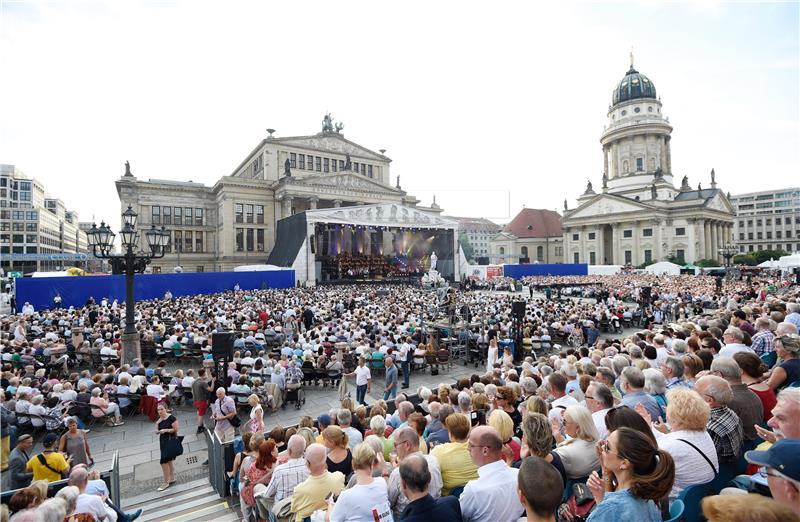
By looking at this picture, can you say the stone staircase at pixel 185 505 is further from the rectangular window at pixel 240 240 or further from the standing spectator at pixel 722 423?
the rectangular window at pixel 240 240

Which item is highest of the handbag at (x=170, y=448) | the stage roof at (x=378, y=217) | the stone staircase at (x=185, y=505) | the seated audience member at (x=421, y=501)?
the stage roof at (x=378, y=217)

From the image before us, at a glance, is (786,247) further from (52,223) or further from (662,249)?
(52,223)

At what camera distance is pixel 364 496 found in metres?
3.02

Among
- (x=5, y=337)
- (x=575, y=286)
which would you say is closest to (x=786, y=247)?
(x=575, y=286)

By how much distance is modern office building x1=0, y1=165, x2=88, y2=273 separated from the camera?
254 ft

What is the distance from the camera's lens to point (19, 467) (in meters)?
5.21

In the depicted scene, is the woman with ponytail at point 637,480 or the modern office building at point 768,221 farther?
the modern office building at point 768,221

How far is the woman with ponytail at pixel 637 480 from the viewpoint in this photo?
2154mm

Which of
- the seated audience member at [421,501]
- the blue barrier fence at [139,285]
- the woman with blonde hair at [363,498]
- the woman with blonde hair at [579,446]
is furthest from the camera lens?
the blue barrier fence at [139,285]

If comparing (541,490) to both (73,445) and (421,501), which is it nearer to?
(421,501)

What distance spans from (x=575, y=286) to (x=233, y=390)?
→ 36.7m

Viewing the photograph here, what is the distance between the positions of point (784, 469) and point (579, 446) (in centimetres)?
155

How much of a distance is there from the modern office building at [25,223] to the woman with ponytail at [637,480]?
90.0 metres

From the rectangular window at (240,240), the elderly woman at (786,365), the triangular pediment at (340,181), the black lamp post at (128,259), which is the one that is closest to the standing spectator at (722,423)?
the elderly woman at (786,365)
